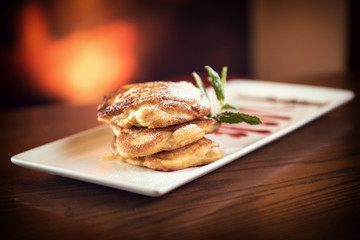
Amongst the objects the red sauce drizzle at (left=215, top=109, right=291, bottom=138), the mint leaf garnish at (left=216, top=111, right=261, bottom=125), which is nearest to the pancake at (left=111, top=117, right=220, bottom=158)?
the mint leaf garnish at (left=216, top=111, right=261, bottom=125)

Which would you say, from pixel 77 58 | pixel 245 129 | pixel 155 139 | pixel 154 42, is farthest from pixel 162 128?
pixel 154 42

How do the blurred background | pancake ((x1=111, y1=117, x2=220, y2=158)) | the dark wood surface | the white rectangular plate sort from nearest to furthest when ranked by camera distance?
the dark wood surface, the white rectangular plate, pancake ((x1=111, y1=117, x2=220, y2=158)), the blurred background

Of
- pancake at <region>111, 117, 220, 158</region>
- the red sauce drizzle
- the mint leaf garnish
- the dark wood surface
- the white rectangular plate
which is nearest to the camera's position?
the dark wood surface

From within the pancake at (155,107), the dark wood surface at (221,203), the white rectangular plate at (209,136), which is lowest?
the dark wood surface at (221,203)

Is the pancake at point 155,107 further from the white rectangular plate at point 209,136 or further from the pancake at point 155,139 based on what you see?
the white rectangular plate at point 209,136

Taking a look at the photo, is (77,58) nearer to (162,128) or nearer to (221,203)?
(162,128)

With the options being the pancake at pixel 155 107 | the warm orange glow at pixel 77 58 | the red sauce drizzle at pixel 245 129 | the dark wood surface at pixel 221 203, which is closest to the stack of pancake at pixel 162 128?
the pancake at pixel 155 107

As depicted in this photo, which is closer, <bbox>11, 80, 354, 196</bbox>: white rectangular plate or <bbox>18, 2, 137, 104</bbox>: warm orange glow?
<bbox>11, 80, 354, 196</bbox>: white rectangular plate

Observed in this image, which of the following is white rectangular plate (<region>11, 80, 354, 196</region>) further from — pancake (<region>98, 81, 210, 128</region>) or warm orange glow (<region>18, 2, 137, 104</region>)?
warm orange glow (<region>18, 2, 137, 104</region>)
